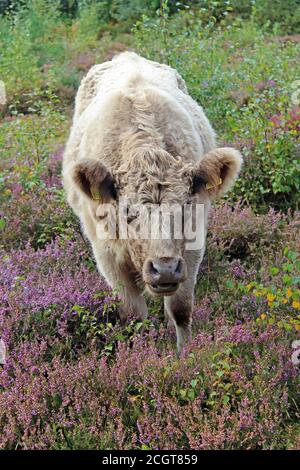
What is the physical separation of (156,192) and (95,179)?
1.39ft

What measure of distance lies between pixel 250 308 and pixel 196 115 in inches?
73.3

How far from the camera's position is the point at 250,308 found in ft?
16.5

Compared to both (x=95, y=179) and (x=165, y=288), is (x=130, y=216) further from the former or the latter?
(x=165, y=288)

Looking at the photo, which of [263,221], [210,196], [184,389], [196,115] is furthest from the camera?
[263,221]

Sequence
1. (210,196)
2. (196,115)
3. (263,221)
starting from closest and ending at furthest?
1. (210,196)
2. (196,115)
3. (263,221)

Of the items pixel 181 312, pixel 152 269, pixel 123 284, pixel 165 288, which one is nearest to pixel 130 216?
pixel 152 269

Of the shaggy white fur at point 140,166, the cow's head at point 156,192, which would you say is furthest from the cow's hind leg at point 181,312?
the cow's head at point 156,192

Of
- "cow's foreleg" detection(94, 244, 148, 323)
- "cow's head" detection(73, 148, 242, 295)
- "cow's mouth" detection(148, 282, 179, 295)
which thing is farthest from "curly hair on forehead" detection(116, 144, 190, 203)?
"cow's foreleg" detection(94, 244, 148, 323)

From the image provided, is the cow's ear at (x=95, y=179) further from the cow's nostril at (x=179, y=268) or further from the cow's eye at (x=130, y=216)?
the cow's nostril at (x=179, y=268)

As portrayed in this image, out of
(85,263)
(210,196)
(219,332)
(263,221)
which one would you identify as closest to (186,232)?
(210,196)

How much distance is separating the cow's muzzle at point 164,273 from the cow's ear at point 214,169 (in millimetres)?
620

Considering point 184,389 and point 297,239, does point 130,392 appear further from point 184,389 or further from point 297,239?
point 297,239

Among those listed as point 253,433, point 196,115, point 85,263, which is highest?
point 196,115

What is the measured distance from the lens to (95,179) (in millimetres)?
4117
